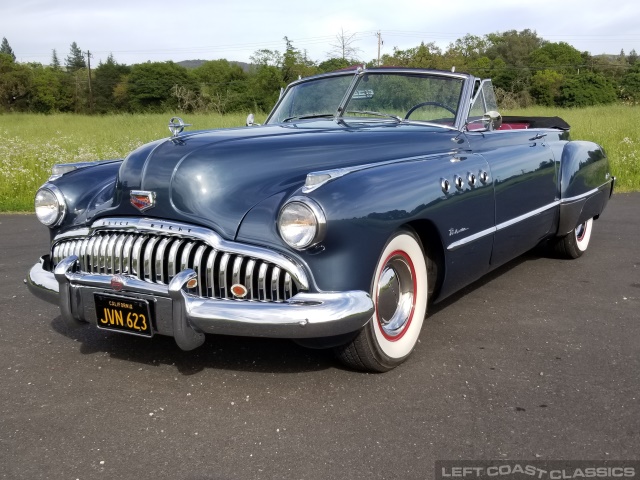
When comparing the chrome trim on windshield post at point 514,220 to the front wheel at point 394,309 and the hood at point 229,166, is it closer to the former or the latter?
the front wheel at point 394,309

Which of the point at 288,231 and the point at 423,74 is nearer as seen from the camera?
the point at 288,231

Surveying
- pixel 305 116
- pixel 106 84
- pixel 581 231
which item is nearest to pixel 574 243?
pixel 581 231

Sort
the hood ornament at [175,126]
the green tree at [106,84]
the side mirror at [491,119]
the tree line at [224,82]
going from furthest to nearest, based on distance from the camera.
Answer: the green tree at [106,84] → the tree line at [224,82] → the side mirror at [491,119] → the hood ornament at [175,126]

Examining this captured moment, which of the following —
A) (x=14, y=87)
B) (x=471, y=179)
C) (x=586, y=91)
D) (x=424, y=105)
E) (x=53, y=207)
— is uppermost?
(x=14, y=87)

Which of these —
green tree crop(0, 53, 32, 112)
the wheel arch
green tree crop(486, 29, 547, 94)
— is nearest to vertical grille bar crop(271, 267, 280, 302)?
the wheel arch

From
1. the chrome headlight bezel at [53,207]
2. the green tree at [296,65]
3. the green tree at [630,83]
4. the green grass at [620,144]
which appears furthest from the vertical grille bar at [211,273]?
the green tree at [630,83]

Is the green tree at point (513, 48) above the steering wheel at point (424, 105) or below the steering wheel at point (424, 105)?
above

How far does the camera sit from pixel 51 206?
11.9ft

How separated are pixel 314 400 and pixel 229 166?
114 centimetres

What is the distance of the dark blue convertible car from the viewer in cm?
270

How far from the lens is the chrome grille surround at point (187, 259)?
2709 millimetres

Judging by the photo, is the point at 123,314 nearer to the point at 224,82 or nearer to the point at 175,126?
the point at 175,126

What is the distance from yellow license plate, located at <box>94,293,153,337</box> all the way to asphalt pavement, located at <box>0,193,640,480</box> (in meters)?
0.30

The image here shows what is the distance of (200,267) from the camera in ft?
9.12
